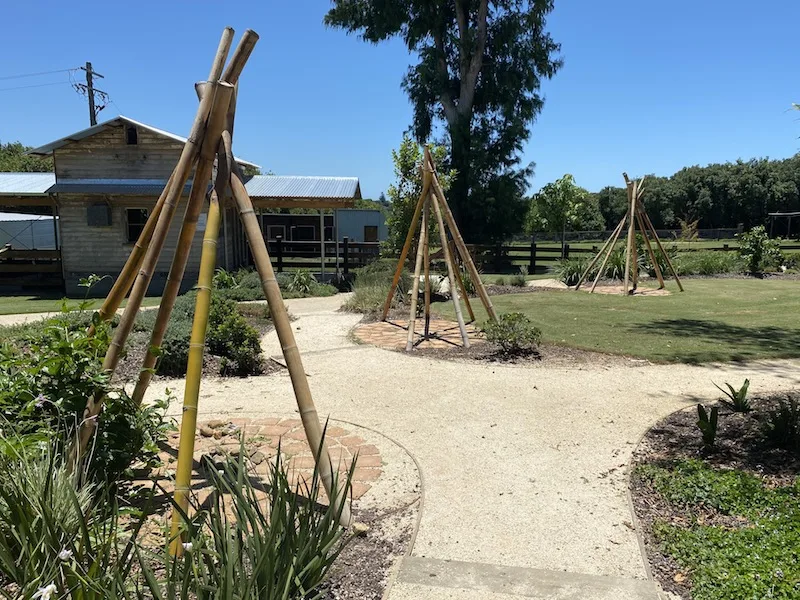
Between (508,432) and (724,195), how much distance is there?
52.1m

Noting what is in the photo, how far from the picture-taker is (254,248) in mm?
3346

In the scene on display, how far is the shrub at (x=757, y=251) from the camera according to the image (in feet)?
60.9

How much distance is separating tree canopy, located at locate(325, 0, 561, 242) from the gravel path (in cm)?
1735

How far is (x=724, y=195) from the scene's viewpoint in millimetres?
48062

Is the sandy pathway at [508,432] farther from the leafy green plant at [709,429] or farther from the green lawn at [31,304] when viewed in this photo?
the green lawn at [31,304]

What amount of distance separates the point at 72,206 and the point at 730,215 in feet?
165

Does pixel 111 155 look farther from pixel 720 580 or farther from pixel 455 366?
pixel 720 580

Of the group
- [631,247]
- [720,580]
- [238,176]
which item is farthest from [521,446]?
[631,247]

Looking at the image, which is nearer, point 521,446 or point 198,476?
point 198,476

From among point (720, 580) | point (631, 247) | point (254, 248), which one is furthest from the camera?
point (631, 247)

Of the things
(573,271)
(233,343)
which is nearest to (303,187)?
(573,271)

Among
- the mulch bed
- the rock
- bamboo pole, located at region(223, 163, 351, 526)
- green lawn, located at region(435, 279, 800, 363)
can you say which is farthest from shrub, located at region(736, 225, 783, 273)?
bamboo pole, located at region(223, 163, 351, 526)

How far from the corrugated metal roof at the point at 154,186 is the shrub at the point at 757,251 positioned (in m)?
13.4

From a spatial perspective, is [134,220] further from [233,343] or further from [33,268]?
[233,343]
